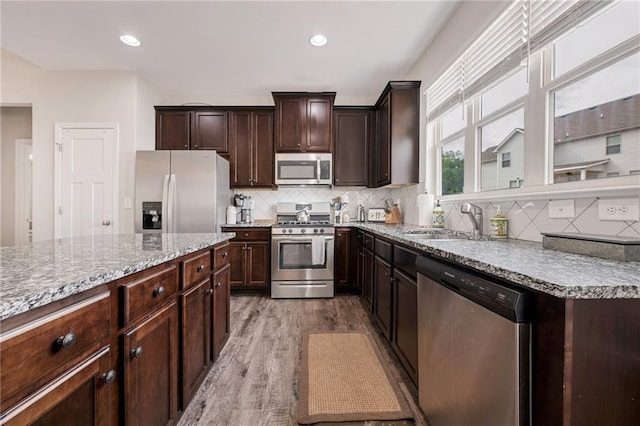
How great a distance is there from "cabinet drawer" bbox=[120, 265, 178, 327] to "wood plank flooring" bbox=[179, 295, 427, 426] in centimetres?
79

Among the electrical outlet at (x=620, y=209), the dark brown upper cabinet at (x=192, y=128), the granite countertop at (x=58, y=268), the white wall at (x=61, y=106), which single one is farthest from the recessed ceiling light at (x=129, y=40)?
the electrical outlet at (x=620, y=209)

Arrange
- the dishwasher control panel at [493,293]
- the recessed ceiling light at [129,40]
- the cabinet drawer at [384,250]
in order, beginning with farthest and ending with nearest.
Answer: the recessed ceiling light at [129,40]
the cabinet drawer at [384,250]
the dishwasher control panel at [493,293]

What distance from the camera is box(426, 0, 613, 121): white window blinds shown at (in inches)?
55.1

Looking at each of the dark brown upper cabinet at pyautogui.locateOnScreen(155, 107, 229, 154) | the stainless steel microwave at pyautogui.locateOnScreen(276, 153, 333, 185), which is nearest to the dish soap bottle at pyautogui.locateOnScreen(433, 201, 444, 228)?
the stainless steel microwave at pyautogui.locateOnScreen(276, 153, 333, 185)

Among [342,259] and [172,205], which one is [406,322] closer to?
[342,259]

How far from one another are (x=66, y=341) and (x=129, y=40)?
3.28 metres

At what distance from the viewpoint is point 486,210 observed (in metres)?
2.00

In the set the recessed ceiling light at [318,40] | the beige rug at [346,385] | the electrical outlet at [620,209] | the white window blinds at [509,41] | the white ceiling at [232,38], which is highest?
the white ceiling at [232,38]

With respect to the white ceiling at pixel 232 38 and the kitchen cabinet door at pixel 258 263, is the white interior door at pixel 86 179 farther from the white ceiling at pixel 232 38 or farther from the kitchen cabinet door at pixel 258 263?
the kitchen cabinet door at pixel 258 263

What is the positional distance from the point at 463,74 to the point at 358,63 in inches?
51.8

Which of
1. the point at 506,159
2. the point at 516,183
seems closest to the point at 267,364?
the point at 516,183

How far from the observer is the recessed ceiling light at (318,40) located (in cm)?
269

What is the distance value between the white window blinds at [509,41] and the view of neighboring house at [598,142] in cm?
46

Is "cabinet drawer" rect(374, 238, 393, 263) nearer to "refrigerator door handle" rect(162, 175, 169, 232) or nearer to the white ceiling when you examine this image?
the white ceiling
